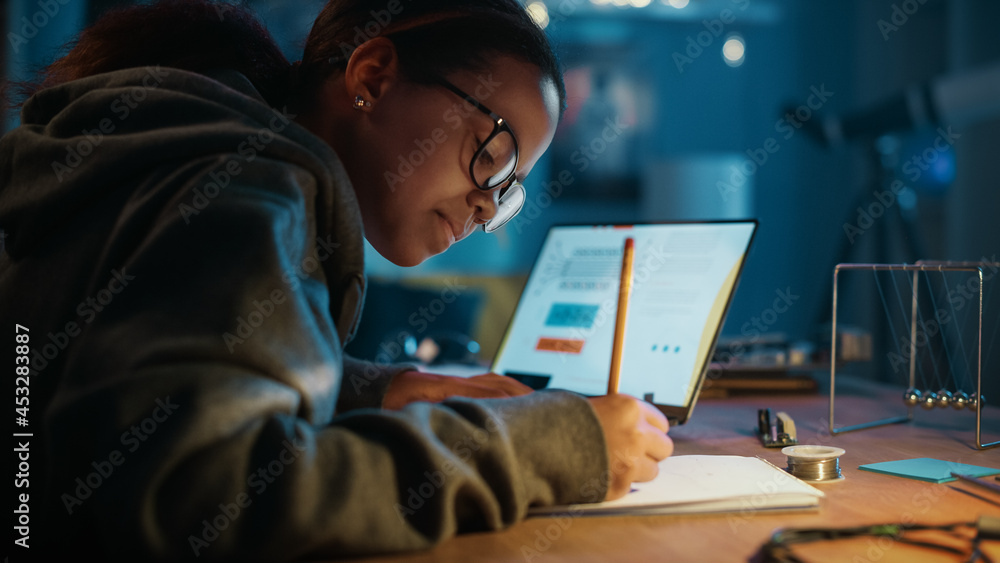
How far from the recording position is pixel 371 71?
83 centimetres

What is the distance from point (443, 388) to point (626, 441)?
328 millimetres

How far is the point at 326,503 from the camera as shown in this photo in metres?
0.47

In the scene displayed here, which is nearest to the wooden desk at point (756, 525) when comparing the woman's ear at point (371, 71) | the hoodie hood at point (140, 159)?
the hoodie hood at point (140, 159)

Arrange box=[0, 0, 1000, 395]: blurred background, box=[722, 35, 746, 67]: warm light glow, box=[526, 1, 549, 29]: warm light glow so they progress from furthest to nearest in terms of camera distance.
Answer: box=[722, 35, 746, 67]: warm light glow < box=[526, 1, 549, 29]: warm light glow < box=[0, 0, 1000, 395]: blurred background

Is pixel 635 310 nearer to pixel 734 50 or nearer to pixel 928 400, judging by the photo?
pixel 928 400

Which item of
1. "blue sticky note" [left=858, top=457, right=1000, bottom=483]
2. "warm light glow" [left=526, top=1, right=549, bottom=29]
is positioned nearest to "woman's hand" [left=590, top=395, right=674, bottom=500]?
"blue sticky note" [left=858, top=457, right=1000, bottom=483]

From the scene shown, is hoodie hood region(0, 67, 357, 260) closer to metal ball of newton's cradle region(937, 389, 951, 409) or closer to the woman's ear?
the woman's ear

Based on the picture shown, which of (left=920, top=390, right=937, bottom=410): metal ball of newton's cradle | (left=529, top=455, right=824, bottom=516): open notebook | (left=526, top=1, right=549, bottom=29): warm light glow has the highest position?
(left=526, top=1, right=549, bottom=29): warm light glow

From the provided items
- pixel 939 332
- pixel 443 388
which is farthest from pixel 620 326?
pixel 939 332

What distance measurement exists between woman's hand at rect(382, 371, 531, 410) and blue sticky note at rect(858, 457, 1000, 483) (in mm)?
383

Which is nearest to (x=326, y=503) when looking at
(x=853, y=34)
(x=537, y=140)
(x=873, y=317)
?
(x=537, y=140)

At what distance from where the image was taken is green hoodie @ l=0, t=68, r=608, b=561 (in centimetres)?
44

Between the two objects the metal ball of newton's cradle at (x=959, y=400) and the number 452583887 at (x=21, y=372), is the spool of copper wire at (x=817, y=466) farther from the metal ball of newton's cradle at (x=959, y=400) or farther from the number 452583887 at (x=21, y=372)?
the number 452583887 at (x=21, y=372)

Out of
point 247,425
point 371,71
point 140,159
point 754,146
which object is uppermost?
point 754,146
